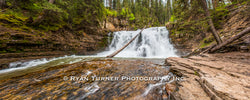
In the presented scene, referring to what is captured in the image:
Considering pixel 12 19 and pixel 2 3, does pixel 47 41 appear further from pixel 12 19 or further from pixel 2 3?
pixel 2 3

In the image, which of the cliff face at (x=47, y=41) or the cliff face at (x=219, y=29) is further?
the cliff face at (x=219, y=29)

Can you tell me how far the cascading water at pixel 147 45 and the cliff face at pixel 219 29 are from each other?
100 cm

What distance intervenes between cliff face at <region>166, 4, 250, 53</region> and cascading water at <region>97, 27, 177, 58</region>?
1.00 m

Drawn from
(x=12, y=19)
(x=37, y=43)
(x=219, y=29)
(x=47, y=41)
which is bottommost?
(x=37, y=43)

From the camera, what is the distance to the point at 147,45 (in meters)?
10.9

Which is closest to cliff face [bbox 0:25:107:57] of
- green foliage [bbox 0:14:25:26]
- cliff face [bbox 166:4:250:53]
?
green foliage [bbox 0:14:25:26]

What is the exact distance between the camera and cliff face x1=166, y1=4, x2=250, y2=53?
4821 millimetres

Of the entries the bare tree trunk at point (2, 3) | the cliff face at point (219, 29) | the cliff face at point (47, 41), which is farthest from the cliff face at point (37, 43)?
the cliff face at point (219, 29)

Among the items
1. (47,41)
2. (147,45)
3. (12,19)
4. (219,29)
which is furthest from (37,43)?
(219,29)

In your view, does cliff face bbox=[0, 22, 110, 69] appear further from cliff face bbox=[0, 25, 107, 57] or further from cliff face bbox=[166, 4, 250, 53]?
cliff face bbox=[166, 4, 250, 53]

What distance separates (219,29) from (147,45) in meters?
6.57

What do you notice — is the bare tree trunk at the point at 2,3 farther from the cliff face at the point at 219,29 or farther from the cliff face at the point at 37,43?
the cliff face at the point at 219,29

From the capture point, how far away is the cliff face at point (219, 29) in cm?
482

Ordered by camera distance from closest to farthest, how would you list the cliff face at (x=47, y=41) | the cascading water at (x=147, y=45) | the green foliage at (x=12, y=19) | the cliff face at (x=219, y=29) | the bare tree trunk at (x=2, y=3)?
the cliff face at (x=47, y=41) < the green foliage at (x=12, y=19) < the bare tree trunk at (x=2, y=3) < the cliff face at (x=219, y=29) < the cascading water at (x=147, y=45)
